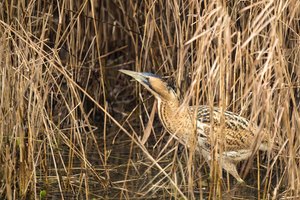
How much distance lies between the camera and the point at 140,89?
23.7ft

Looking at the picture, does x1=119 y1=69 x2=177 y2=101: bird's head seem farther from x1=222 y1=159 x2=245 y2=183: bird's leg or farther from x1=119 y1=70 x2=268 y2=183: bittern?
x1=222 y1=159 x2=245 y2=183: bird's leg

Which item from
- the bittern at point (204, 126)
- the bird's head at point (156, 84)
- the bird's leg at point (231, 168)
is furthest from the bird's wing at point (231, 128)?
the bird's head at point (156, 84)

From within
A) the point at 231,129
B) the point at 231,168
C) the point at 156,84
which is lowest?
the point at 231,168

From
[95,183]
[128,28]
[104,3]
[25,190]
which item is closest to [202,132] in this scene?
[95,183]

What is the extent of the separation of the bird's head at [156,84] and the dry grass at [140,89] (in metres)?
0.11

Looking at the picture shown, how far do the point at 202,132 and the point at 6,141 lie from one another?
1417mm

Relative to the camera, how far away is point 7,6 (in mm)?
5848

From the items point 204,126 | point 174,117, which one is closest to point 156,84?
point 174,117

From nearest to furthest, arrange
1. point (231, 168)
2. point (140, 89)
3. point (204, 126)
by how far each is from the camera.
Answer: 1. point (204, 126)
2. point (231, 168)
3. point (140, 89)

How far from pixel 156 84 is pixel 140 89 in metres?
1.18

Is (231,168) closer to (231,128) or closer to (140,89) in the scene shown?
(231,128)

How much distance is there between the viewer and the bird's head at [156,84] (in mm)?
6023

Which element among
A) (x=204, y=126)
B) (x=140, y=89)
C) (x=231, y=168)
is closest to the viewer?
(x=204, y=126)

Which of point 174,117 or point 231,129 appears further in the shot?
point 174,117
